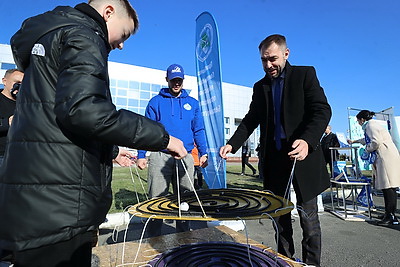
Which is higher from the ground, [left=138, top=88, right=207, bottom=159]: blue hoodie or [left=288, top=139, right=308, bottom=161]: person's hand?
[left=138, top=88, right=207, bottom=159]: blue hoodie

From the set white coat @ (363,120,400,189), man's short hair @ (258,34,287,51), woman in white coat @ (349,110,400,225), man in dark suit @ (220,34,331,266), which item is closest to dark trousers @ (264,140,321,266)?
man in dark suit @ (220,34,331,266)

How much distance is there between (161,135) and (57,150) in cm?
45

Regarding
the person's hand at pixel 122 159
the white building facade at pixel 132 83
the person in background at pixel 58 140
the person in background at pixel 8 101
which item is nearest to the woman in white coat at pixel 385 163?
the person's hand at pixel 122 159

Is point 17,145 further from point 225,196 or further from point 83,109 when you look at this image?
point 225,196

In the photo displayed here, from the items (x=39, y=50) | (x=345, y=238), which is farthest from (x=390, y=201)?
(x=39, y=50)

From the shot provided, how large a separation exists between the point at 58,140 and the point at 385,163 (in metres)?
5.50

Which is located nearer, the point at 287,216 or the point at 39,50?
the point at 39,50

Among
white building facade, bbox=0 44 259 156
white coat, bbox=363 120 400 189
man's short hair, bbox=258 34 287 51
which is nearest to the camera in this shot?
man's short hair, bbox=258 34 287 51

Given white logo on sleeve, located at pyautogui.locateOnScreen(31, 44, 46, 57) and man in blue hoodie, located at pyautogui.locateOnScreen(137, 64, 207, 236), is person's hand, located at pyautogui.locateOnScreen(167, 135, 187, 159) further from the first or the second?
man in blue hoodie, located at pyautogui.locateOnScreen(137, 64, 207, 236)

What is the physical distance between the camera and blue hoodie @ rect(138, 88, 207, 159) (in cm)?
329

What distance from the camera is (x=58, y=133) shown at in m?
1.06

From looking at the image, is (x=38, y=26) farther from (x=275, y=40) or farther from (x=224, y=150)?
(x=275, y=40)

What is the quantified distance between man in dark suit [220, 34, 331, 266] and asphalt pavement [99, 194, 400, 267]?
55 centimetres

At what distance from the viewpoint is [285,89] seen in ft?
7.30
